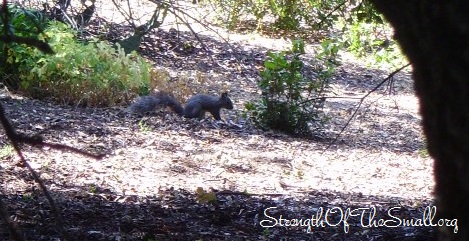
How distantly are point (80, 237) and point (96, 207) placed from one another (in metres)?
0.68

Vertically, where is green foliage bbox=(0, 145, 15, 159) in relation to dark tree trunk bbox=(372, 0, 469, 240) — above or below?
below

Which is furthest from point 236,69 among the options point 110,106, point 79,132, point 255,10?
point 79,132

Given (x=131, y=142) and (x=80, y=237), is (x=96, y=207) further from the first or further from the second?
(x=131, y=142)

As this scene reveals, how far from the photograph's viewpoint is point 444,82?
1.70 metres

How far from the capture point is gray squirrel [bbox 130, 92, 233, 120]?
8.18 meters

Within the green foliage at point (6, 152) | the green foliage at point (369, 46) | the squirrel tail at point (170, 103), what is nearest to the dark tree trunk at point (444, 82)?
the green foliage at point (6, 152)

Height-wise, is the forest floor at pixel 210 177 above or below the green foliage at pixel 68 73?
below

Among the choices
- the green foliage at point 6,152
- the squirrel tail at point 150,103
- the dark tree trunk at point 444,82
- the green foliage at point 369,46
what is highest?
the green foliage at point 369,46

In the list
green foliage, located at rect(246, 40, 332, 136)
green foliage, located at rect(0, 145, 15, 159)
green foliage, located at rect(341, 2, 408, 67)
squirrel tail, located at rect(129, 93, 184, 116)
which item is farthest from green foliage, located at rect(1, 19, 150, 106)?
green foliage, located at rect(341, 2, 408, 67)

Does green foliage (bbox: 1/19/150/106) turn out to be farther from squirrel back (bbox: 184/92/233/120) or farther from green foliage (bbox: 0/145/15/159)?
green foliage (bbox: 0/145/15/159)

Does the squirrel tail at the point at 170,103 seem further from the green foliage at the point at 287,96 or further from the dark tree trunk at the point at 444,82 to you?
the dark tree trunk at the point at 444,82

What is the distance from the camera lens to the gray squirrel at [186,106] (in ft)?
26.8

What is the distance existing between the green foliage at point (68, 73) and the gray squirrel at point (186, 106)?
0.48 meters

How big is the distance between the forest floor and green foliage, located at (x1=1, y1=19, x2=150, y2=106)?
195 mm
